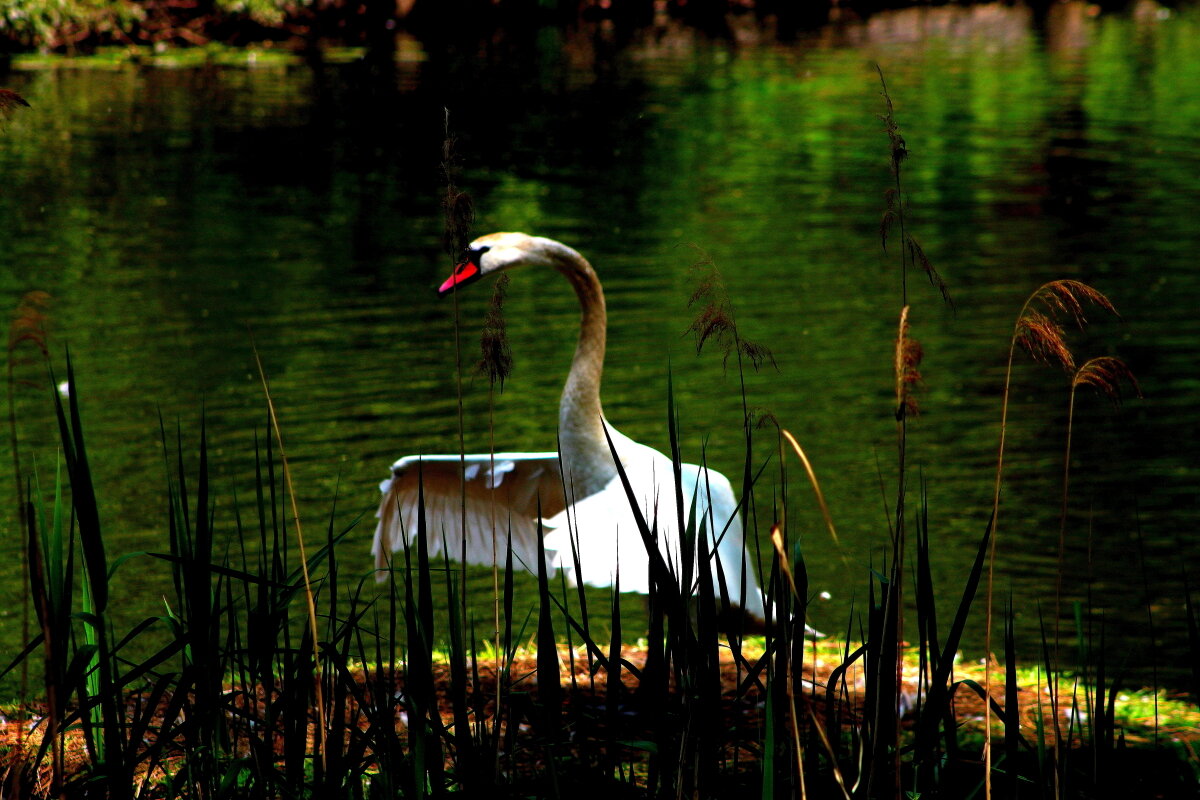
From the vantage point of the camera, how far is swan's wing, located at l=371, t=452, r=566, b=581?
4.88 meters

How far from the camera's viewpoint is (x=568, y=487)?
521 cm

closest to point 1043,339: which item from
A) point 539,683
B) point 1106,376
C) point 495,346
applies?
point 1106,376

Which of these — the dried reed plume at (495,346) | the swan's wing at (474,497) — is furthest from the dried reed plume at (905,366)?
the swan's wing at (474,497)

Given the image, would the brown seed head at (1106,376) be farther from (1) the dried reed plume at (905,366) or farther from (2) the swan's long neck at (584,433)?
(2) the swan's long neck at (584,433)

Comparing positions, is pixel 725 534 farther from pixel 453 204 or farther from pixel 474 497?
pixel 453 204

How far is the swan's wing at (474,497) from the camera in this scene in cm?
488

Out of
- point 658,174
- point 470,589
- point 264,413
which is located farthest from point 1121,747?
point 658,174

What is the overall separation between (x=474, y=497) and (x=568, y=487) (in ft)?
1.17

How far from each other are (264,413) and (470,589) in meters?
2.72

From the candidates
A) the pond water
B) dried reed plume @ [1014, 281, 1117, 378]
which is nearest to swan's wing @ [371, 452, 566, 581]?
the pond water

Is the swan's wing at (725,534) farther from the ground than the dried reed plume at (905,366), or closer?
closer

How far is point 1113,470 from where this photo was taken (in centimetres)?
753

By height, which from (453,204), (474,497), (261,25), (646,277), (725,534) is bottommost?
(646,277)

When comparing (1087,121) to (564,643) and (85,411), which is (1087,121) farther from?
(564,643)
